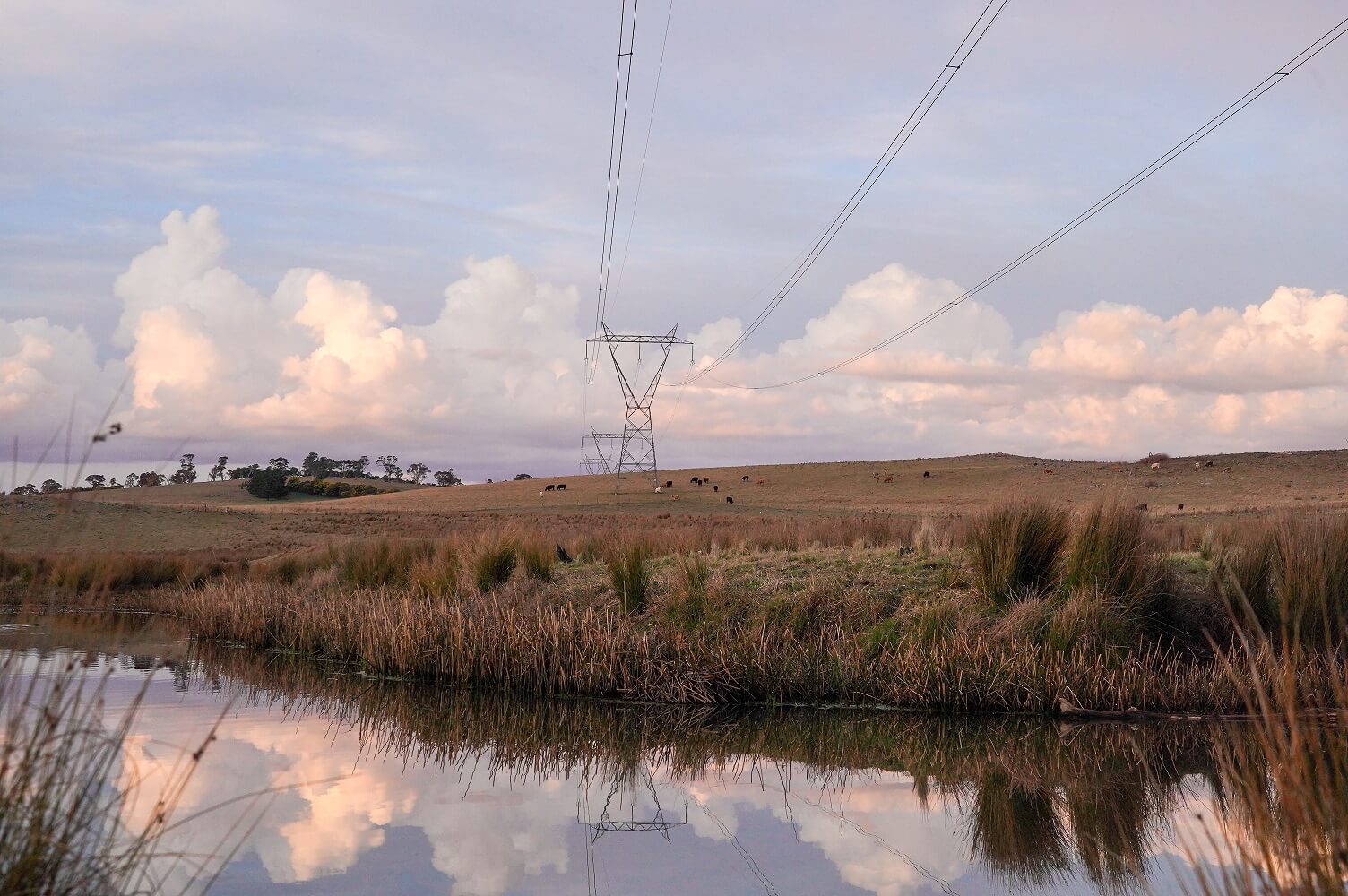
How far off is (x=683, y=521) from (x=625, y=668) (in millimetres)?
30047

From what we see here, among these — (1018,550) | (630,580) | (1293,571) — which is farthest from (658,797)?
(1293,571)

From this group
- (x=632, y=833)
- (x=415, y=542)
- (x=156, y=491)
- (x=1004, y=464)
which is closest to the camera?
(x=632, y=833)

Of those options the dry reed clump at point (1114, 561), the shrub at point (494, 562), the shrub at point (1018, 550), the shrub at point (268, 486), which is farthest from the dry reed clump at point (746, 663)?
the shrub at point (268, 486)

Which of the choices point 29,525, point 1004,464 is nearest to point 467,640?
point 29,525

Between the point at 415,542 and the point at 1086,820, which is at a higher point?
the point at 415,542

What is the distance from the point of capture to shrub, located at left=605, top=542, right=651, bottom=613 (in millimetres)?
15961

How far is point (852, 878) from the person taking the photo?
7.95 m

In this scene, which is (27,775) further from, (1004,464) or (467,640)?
(1004,464)

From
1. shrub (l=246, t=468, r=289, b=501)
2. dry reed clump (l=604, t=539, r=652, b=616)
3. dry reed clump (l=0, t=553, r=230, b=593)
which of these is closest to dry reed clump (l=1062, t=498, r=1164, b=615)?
dry reed clump (l=604, t=539, r=652, b=616)

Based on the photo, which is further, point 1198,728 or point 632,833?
point 1198,728

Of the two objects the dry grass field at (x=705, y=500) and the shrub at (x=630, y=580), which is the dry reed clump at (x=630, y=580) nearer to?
the shrub at (x=630, y=580)

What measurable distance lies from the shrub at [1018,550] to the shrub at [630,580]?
4.51 metres

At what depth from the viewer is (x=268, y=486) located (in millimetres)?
84000

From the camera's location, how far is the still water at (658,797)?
25.9ft
